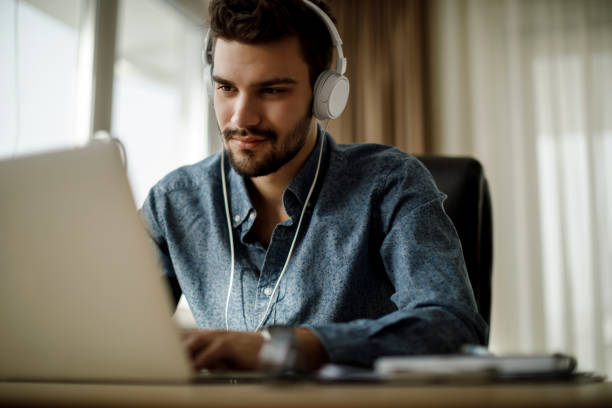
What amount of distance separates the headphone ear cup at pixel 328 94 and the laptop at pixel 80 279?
665 millimetres

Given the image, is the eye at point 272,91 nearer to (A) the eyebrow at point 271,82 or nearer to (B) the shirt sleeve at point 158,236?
(A) the eyebrow at point 271,82

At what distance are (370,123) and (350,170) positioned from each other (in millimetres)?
2067

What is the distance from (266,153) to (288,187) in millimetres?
89

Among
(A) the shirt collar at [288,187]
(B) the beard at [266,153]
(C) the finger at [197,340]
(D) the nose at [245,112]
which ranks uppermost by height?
(D) the nose at [245,112]

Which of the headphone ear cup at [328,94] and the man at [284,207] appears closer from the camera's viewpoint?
the man at [284,207]

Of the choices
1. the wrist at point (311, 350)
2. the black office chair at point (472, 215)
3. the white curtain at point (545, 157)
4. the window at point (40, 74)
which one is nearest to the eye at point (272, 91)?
the black office chair at point (472, 215)

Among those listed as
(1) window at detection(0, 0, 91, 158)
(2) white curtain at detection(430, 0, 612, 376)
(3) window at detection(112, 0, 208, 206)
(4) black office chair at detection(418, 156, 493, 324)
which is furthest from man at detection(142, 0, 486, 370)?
(2) white curtain at detection(430, 0, 612, 376)

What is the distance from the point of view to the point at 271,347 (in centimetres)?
42

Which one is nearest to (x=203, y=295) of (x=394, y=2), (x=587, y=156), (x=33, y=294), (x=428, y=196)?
(x=428, y=196)

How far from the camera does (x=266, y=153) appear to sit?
1062mm

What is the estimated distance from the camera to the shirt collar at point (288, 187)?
105 centimetres

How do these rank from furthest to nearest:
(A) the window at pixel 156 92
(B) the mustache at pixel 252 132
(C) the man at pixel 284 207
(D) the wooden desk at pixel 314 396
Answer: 1. (A) the window at pixel 156 92
2. (B) the mustache at pixel 252 132
3. (C) the man at pixel 284 207
4. (D) the wooden desk at pixel 314 396

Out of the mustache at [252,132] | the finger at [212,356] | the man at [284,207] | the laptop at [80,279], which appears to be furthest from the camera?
the mustache at [252,132]

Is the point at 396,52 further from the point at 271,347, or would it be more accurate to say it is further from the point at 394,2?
the point at 271,347
